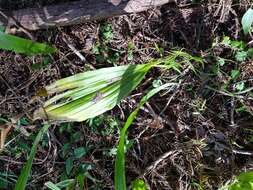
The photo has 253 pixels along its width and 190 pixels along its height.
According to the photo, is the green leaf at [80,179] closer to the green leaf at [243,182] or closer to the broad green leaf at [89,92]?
the broad green leaf at [89,92]

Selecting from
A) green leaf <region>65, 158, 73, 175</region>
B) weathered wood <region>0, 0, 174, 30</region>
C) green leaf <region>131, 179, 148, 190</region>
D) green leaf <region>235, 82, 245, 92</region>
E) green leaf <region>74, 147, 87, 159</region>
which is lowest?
green leaf <region>131, 179, 148, 190</region>

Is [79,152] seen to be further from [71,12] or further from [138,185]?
[71,12]

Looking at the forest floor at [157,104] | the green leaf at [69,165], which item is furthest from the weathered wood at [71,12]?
the green leaf at [69,165]

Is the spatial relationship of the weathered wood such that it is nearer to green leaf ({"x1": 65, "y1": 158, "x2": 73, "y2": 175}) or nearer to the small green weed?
green leaf ({"x1": 65, "y1": 158, "x2": 73, "y2": 175})

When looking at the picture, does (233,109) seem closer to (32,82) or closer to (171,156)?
(171,156)

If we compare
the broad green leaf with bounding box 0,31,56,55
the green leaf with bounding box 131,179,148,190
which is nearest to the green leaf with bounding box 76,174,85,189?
the green leaf with bounding box 131,179,148,190

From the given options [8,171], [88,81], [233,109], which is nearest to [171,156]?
[233,109]

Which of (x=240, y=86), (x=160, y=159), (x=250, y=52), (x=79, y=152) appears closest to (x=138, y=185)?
(x=160, y=159)
